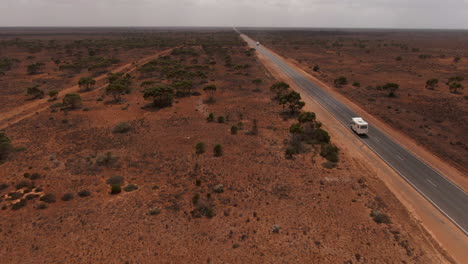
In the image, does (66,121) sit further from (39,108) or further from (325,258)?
(325,258)

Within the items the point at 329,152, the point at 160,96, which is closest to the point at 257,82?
the point at 160,96

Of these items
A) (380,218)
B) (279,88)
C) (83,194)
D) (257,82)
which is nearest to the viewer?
(380,218)

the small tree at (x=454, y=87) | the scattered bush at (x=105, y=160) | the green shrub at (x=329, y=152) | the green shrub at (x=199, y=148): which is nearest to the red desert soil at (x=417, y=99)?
the small tree at (x=454, y=87)

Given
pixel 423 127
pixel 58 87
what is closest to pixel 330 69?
pixel 423 127

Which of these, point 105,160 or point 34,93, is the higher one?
point 34,93

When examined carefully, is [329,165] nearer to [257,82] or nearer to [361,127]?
[361,127]

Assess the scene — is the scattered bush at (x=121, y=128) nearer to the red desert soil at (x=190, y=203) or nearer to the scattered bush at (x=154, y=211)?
the red desert soil at (x=190, y=203)

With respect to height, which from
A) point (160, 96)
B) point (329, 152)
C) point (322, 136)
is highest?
point (160, 96)
